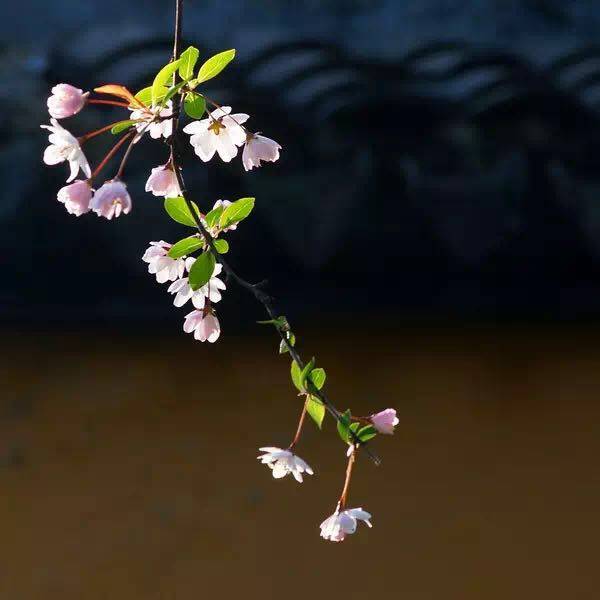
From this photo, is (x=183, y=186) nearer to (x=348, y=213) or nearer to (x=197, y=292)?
(x=197, y=292)

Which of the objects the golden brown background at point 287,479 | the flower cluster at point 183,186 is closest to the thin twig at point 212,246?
the flower cluster at point 183,186

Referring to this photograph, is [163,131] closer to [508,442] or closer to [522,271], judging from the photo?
[508,442]

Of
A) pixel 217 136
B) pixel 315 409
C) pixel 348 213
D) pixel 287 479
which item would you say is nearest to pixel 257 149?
pixel 217 136

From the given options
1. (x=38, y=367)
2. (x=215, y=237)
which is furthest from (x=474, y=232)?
(x=215, y=237)

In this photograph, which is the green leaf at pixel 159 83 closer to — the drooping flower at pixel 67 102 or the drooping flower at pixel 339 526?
the drooping flower at pixel 67 102

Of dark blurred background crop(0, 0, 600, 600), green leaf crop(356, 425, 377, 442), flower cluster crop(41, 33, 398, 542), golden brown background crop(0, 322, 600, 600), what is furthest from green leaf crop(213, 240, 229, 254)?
dark blurred background crop(0, 0, 600, 600)

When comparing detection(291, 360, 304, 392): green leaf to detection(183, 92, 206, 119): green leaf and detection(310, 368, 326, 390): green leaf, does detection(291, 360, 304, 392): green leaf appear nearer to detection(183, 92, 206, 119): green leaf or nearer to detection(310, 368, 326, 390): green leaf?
detection(310, 368, 326, 390): green leaf
